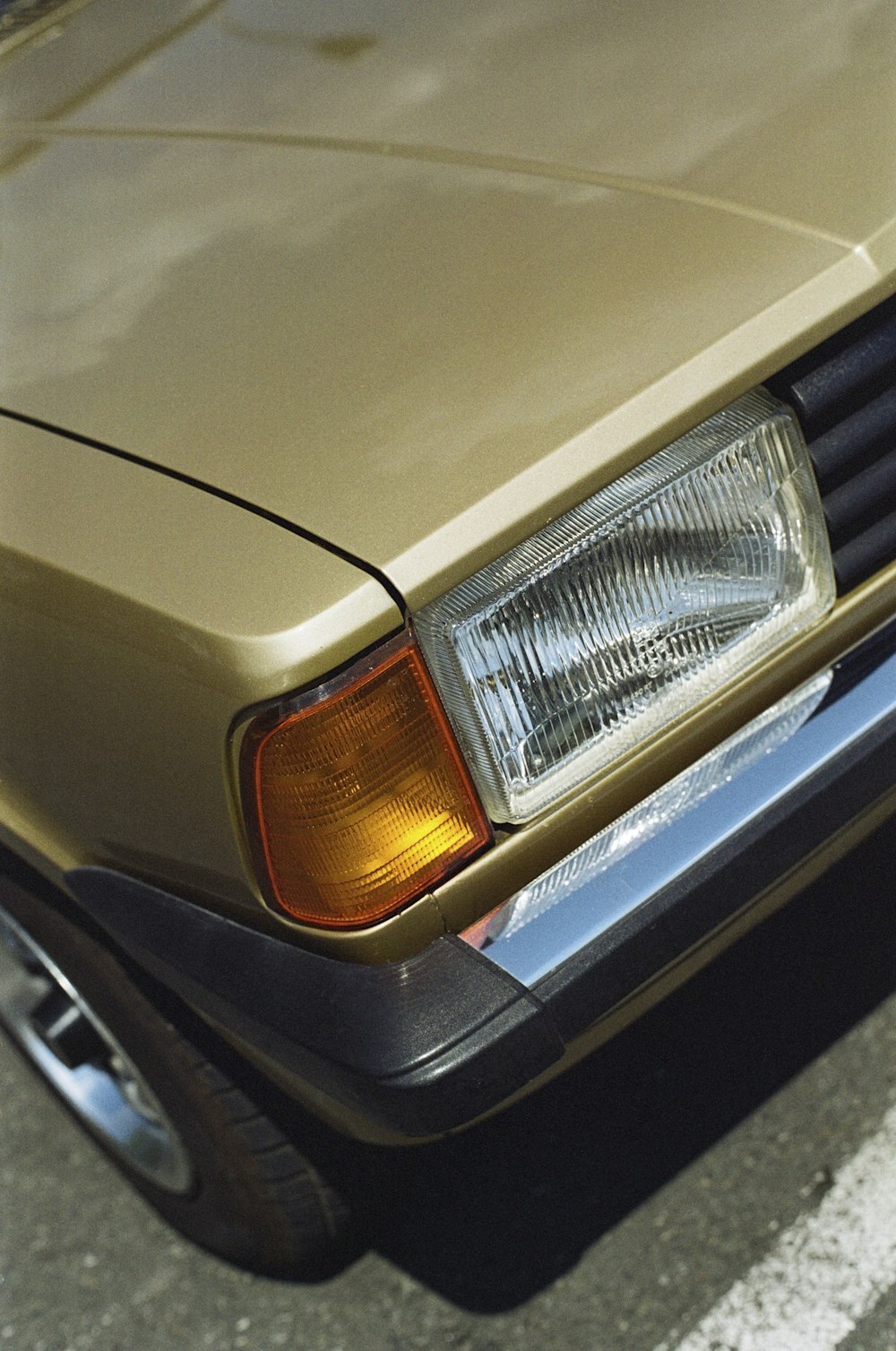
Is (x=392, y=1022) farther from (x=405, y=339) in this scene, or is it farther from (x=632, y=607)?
(x=405, y=339)

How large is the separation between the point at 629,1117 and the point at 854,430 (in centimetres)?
114

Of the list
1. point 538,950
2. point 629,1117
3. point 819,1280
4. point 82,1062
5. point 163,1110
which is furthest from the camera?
point 82,1062

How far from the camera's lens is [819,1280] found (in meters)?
1.86

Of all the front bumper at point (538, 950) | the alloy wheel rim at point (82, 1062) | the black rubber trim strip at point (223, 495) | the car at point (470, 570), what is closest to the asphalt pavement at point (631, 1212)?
the alloy wheel rim at point (82, 1062)

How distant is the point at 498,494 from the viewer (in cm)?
137

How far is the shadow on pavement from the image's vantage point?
2053 mm

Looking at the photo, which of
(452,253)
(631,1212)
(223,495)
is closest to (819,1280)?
(631,1212)

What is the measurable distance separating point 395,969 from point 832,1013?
1.02 meters

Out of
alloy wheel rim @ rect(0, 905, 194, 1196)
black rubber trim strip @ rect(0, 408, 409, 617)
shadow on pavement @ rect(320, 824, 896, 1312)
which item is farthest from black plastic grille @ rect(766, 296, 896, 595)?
alloy wheel rim @ rect(0, 905, 194, 1196)

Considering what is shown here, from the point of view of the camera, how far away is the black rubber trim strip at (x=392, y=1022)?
142cm

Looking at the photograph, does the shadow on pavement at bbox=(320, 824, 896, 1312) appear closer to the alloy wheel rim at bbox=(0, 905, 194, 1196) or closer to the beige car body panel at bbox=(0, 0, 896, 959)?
the alloy wheel rim at bbox=(0, 905, 194, 1196)

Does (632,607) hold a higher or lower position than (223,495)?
lower

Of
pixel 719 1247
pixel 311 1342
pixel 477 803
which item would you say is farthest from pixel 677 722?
pixel 311 1342

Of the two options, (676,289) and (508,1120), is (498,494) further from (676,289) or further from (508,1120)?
(508,1120)
